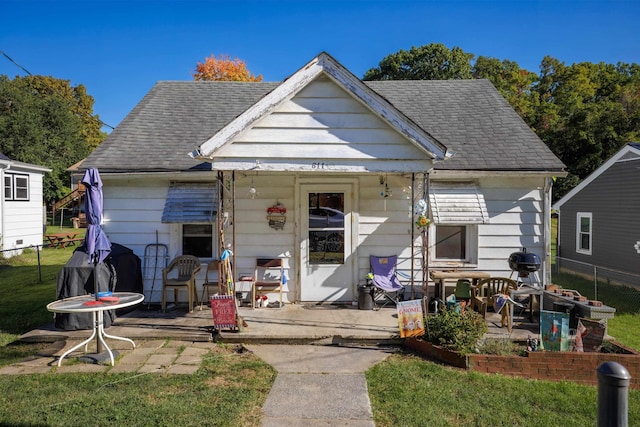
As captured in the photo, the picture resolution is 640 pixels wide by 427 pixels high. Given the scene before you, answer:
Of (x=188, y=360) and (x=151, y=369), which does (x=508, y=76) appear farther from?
(x=151, y=369)

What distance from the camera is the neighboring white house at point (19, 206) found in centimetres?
1598

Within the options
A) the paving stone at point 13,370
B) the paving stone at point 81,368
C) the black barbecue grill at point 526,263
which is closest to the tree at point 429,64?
the black barbecue grill at point 526,263

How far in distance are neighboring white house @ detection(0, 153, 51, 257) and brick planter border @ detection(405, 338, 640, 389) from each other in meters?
17.0

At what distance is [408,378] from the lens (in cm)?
500

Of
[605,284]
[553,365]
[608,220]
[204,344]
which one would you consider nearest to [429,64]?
[608,220]

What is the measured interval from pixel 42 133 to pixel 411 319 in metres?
36.0

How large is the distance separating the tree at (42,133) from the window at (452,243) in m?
28.4

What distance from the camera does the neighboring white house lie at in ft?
52.4

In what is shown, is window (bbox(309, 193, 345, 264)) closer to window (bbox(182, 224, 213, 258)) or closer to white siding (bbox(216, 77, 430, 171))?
white siding (bbox(216, 77, 430, 171))

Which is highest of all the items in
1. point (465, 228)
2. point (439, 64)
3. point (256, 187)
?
point (439, 64)

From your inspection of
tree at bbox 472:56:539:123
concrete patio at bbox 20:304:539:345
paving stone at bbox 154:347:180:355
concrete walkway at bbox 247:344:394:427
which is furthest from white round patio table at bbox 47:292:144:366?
tree at bbox 472:56:539:123

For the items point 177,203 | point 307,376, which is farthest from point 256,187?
point 307,376

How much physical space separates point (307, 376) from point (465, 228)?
5.03 metres

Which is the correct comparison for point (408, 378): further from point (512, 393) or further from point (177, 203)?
point (177, 203)
